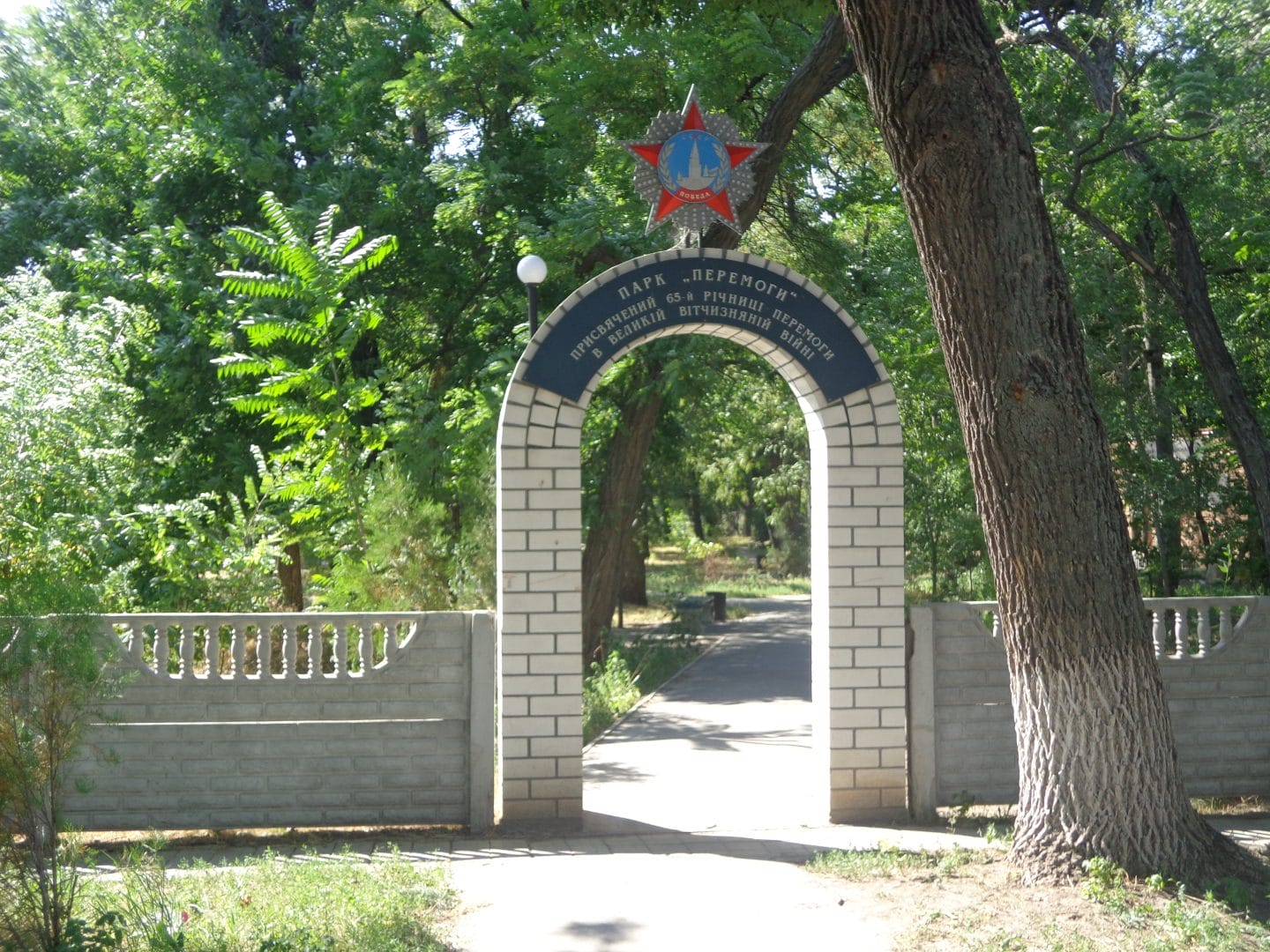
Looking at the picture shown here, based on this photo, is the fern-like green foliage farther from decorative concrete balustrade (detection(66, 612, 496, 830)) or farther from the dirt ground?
the dirt ground

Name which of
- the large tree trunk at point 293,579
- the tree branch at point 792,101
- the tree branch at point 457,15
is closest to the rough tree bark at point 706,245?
the tree branch at point 792,101

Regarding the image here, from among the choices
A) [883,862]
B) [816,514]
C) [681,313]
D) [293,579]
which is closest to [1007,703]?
[816,514]

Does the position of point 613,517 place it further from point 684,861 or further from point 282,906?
point 282,906

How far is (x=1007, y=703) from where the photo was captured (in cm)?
845

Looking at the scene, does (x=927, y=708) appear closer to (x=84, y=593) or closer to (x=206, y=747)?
(x=206, y=747)

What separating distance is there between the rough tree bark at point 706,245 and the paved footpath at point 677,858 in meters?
3.38

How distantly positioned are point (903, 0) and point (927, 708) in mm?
4378

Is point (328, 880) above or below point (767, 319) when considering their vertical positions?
below

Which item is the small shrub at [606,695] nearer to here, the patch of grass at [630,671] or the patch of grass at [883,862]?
the patch of grass at [630,671]

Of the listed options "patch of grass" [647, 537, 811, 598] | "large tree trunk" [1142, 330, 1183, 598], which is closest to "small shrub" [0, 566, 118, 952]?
"large tree trunk" [1142, 330, 1183, 598]

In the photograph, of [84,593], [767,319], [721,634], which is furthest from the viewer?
[721,634]

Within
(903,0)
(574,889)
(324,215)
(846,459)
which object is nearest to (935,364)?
(846,459)

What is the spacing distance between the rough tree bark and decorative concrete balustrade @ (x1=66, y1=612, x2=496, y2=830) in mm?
6499

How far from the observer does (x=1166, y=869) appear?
21.1 feet
